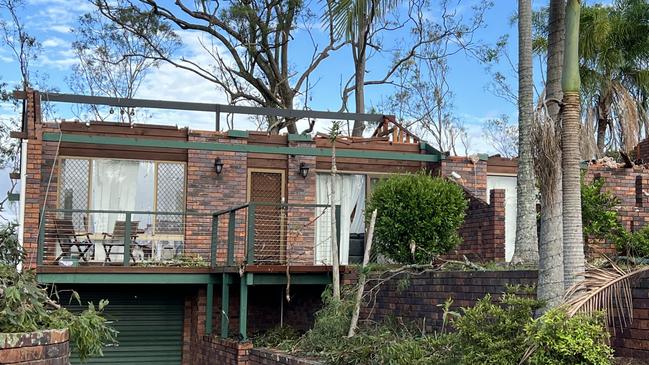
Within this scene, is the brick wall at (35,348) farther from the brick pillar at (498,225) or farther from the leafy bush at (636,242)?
the leafy bush at (636,242)

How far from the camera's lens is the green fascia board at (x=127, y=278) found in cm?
1139

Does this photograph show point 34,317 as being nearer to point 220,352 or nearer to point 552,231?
point 552,231

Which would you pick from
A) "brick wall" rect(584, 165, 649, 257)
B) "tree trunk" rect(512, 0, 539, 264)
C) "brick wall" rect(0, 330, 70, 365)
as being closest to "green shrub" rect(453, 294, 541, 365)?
"brick wall" rect(0, 330, 70, 365)

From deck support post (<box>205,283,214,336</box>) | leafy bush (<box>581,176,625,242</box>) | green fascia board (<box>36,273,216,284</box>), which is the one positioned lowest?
deck support post (<box>205,283,214,336</box>)

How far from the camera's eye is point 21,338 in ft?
15.5

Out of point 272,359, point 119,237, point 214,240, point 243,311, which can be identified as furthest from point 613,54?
point 119,237

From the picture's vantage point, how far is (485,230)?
12.3 m

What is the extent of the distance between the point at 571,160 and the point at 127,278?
781cm

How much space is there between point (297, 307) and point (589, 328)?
7.97m

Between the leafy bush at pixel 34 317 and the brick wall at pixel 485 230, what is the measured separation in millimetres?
7533

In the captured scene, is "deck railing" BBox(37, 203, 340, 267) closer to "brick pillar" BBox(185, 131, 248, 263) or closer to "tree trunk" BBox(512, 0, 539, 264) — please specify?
"brick pillar" BBox(185, 131, 248, 263)

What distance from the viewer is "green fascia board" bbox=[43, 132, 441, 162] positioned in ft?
42.6

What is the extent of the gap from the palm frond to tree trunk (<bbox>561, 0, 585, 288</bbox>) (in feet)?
0.47

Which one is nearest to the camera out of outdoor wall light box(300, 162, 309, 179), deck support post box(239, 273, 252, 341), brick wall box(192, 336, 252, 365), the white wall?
brick wall box(192, 336, 252, 365)
